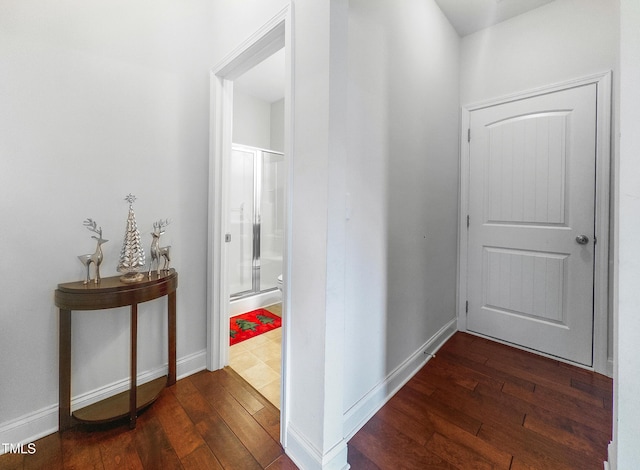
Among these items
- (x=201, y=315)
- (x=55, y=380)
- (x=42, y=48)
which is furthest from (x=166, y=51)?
(x=55, y=380)

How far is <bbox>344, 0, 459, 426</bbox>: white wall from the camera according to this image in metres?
1.41

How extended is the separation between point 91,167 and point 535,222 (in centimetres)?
306

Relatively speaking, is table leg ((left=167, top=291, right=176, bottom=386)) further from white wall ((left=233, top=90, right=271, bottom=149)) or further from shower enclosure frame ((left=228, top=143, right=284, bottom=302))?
white wall ((left=233, top=90, right=271, bottom=149))

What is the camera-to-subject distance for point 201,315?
1.94 metres

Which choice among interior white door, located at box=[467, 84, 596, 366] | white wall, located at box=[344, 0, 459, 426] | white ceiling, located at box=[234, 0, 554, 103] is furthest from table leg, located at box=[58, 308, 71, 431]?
interior white door, located at box=[467, 84, 596, 366]

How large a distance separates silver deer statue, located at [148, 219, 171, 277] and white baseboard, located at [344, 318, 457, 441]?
4.41ft

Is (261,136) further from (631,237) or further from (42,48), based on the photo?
(631,237)

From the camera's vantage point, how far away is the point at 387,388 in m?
1.65

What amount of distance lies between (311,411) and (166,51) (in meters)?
2.19

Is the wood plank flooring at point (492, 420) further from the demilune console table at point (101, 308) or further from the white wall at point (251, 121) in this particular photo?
the white wall at point (251, 121)

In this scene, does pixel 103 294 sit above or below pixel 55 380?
above

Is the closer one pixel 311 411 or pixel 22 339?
pixel 311 411

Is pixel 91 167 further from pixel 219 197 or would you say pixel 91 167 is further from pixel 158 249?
pixel 219 197

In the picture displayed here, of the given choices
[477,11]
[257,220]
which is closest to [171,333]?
[257,220]
